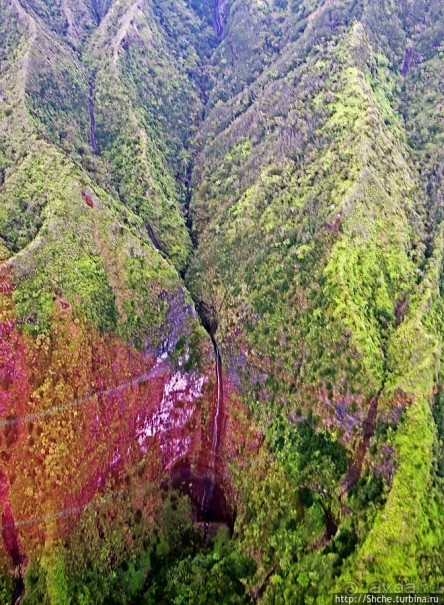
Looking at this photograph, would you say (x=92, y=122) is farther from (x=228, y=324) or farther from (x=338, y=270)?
(x=338, y=270)

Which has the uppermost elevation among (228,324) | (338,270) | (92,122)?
(92,122)

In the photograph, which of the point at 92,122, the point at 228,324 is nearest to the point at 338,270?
the point at 228,324

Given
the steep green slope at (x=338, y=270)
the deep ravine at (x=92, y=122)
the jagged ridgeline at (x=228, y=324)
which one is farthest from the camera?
the deep ravine at (x=92, y=122)

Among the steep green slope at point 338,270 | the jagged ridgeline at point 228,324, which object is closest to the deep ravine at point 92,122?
the jagged ridgeline at point 228,324

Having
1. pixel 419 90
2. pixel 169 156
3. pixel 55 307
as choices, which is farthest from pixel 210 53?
pixel 55 307

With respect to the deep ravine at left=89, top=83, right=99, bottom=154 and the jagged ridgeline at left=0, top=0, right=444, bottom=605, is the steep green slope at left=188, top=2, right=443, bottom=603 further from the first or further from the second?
the deep ravine at left=89, top=83, right=99, bottom=154

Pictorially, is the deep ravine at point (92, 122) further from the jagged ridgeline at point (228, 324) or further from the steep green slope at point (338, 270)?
the steep green slope at point (338, 270)

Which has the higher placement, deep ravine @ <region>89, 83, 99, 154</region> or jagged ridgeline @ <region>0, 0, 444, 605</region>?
deep ravine @ <region>89, 83, 99, 154</region>

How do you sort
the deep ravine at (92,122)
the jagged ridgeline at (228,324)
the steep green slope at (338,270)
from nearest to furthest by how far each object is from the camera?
the steep green slope at (338,270) → the jagged ridgeline at (228,324) → the deep ravine at (92,122)

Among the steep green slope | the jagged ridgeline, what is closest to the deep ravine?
the jagged ridgeline
